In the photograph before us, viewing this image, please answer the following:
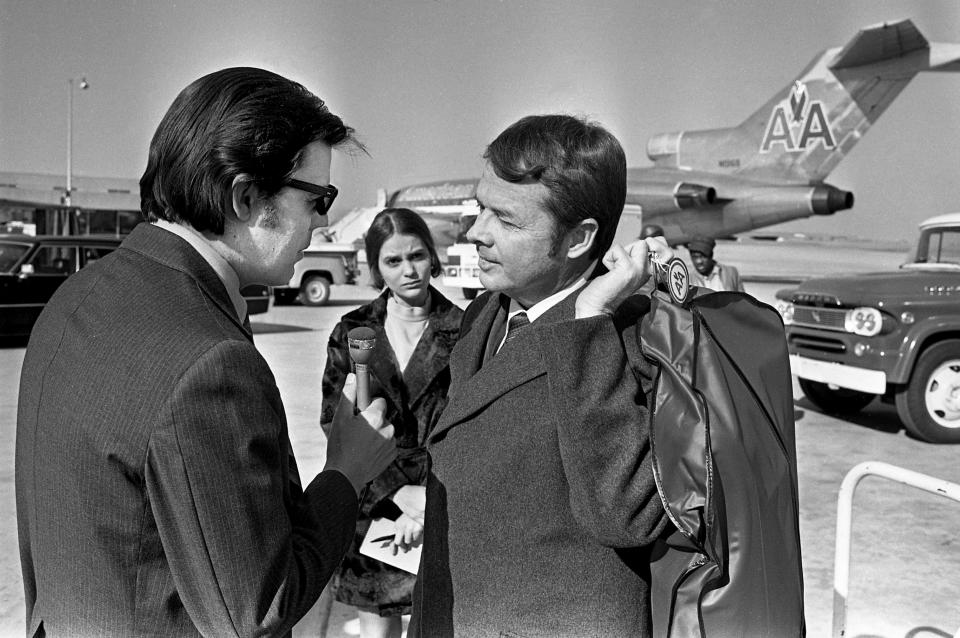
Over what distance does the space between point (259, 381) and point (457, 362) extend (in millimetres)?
850

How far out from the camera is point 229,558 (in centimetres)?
112

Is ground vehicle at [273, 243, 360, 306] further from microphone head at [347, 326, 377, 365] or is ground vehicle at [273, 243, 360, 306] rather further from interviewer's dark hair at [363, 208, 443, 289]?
microphone head at [347, 326, 377, 365]

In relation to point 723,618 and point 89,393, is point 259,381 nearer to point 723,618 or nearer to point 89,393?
point 89,393

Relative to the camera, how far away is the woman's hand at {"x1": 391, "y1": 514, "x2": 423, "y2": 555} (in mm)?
2475

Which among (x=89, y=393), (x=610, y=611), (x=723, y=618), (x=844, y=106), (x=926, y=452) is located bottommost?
(x=926, y=452)

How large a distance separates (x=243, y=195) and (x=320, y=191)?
130 mm

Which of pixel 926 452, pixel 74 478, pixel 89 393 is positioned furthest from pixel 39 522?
pixel 926 452

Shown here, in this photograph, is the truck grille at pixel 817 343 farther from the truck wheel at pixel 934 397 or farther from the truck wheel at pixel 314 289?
the truck wheel at pixel 314 289

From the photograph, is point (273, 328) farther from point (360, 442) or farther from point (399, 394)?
point (360, 442)

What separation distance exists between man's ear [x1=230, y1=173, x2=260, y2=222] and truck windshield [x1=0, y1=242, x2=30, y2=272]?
38.8 feet

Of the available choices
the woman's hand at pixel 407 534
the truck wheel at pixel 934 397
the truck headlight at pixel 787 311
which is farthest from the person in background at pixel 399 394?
the truck headlight at pixel 787 311

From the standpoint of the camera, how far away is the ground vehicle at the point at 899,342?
279 inches

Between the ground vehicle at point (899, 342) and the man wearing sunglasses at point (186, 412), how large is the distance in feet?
22.4

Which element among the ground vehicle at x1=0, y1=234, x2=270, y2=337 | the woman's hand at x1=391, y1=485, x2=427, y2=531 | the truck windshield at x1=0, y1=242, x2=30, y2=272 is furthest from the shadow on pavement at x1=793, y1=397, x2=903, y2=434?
the truck windshield at x1=0, y1=242, x2=30, y2=272
